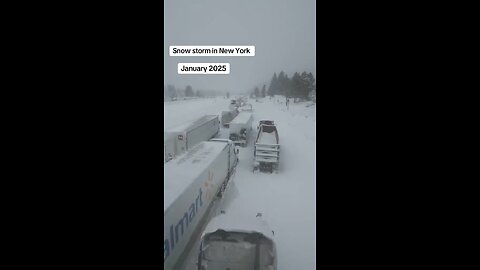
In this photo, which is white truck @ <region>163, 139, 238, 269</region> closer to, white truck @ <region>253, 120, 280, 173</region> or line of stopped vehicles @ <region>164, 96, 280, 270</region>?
line of stopped vehicles @ <region>164, 96, 280, 270</region>

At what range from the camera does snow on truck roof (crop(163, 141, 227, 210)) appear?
5.16 m

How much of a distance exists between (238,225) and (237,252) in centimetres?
44

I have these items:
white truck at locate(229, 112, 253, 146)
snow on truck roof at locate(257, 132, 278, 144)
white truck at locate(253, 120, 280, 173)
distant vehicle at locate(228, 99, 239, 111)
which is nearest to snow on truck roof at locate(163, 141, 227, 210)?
white truck at locate(253, 120, 280, 173)

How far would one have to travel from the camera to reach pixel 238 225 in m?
4.60

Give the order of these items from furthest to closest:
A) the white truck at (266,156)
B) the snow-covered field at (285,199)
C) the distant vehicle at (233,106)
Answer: the distant vehicle at (233,106), the white truck at (266,156), the snow-covered field at (285,199)

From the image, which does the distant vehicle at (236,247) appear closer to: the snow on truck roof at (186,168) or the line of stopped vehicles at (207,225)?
the line of stopped vehicles at (207,225)

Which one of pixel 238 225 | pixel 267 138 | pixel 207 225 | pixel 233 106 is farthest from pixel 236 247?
pixel 233 106

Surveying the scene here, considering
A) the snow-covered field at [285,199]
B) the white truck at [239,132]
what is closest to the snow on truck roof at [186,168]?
the snow-covered field at [285,199]

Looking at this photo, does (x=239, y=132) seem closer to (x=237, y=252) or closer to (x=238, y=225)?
(x=238, y=225)

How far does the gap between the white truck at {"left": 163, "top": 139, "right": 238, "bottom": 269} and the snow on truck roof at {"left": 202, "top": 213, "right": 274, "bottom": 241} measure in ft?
2.09

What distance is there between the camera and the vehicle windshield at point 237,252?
176 inches

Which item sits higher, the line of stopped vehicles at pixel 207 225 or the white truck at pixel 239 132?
the white truck at pixel 239 132

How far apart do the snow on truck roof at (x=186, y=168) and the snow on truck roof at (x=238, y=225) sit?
0.86 meters

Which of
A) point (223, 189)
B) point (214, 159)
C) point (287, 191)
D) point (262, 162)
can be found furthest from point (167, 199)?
point (262, 162)
